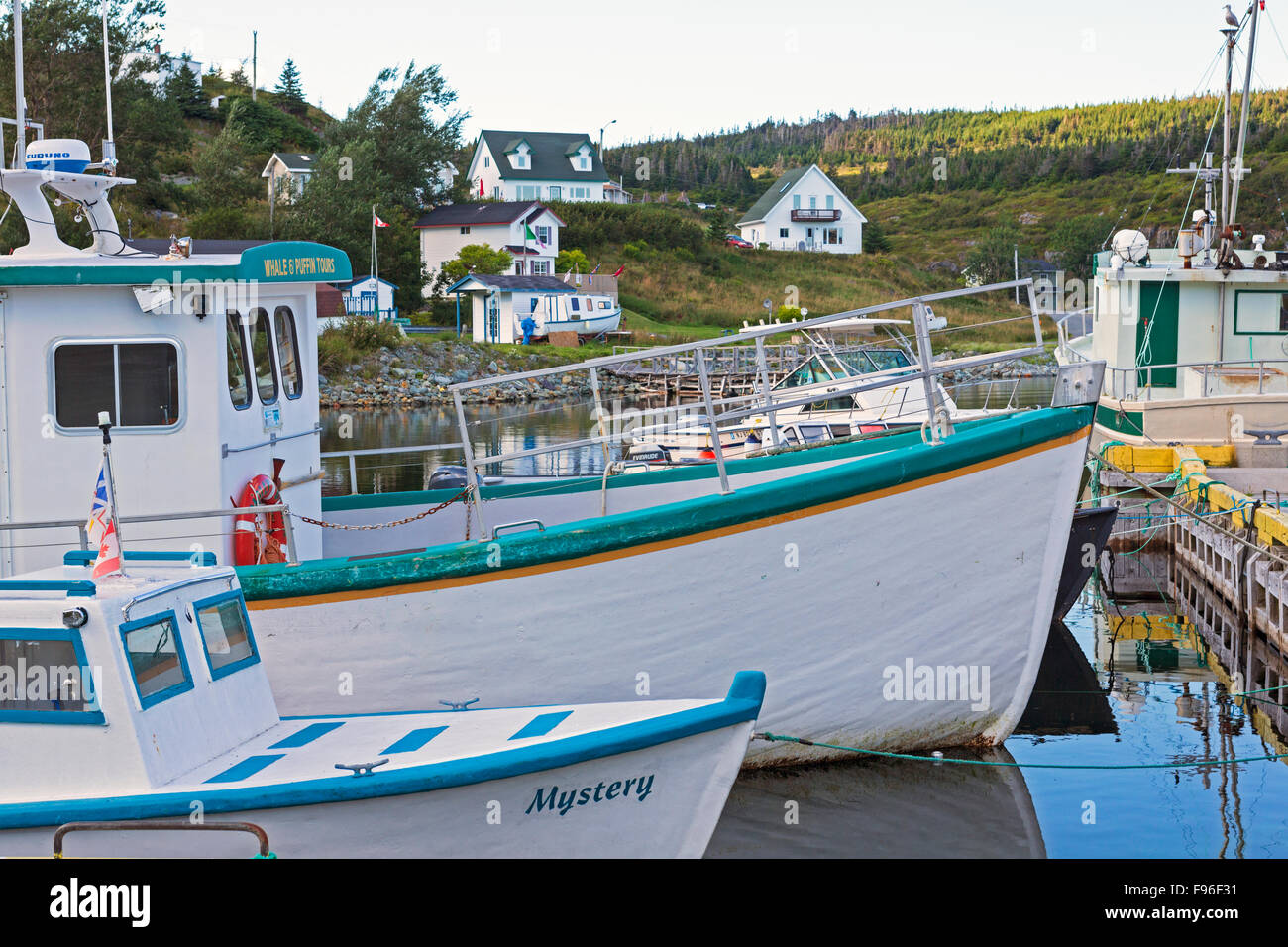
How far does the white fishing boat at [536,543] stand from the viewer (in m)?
8.69

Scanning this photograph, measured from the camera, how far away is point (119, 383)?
8.88m

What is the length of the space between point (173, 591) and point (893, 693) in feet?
16.7

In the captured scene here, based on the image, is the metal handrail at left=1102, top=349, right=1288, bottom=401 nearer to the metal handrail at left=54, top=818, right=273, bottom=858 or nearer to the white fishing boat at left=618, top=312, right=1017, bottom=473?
the white fishing boat at left=618, top=312, right=1017, bottom=473

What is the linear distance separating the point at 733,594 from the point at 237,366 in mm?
3896

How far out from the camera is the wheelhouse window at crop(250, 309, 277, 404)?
31.1 ft

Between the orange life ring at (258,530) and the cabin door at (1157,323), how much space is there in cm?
1779

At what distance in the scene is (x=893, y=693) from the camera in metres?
9.41

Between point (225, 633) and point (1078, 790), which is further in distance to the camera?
point (1078, 790)

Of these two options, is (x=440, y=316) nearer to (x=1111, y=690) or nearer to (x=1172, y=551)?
(x=1172, y=551)

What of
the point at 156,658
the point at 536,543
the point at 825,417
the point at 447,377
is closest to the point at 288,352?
the point at 536,543

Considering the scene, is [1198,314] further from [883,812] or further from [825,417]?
[883,812]

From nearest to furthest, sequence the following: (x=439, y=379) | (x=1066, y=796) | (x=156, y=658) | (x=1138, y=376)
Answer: (x=156, y=658) → (x=1066, y=796) → (x=1138, y=376) → (x=439, y=379)

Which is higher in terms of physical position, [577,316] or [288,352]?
[288,352]
